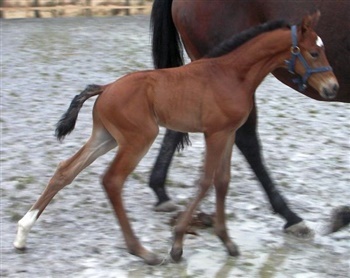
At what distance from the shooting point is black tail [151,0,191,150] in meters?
4.75

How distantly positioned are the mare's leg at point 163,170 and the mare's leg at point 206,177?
867mm

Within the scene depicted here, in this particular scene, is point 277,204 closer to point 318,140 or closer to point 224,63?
point 224,63

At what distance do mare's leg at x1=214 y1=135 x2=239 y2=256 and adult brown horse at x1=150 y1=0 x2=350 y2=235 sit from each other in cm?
53

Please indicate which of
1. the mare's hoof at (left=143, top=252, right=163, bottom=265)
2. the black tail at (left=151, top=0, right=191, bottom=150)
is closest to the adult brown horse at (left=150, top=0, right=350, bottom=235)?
the black tail at (left=151, top=0, right=191, bottom=150)

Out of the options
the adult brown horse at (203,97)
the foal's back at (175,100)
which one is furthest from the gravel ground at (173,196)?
the foal's back at (175,100)

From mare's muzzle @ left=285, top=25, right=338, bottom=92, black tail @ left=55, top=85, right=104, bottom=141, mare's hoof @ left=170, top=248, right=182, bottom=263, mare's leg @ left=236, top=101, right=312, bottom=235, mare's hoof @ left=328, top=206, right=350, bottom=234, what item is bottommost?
mare's hoof @ left=170, top=248, right=182, bottom=263

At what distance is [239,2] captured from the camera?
4332 mm

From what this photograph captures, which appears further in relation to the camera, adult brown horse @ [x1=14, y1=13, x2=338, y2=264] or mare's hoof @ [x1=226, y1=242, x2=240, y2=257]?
mare's hoof @ [x1=226, y1=242, x2=240, y2=257]

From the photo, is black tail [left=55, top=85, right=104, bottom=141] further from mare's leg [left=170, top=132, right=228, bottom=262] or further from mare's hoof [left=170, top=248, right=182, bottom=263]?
mare's hoof [left=170, top=248, right=182, bottom=263]

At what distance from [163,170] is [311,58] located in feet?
5.11

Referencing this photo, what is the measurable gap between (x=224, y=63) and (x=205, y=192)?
0.71 meters

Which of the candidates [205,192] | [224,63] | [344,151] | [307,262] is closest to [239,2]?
[224,63]

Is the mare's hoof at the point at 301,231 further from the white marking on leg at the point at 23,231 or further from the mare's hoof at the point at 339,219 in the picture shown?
the white marking on leg at the point at 23,231

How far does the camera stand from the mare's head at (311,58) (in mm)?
3555
